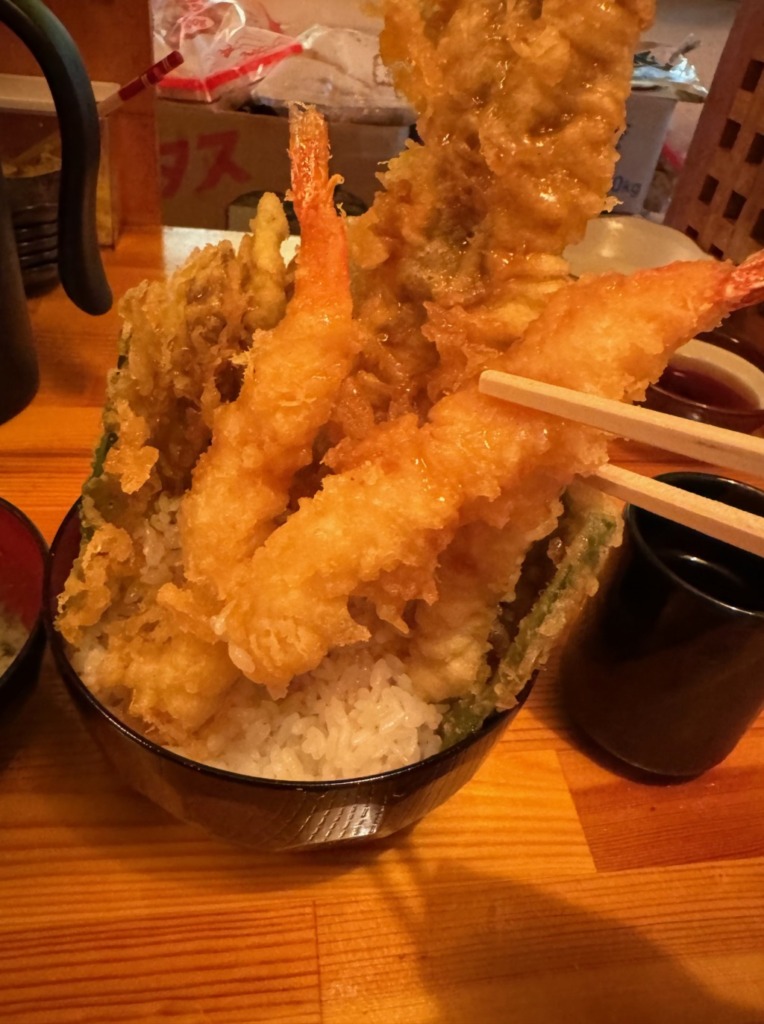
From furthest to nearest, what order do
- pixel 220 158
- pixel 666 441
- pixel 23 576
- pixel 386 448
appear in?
pixel 220 158
pixel 23 576
pixel 386 448
pixel 666 441

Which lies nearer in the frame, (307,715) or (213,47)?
(307,715)

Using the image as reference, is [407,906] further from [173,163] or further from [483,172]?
[173,163]

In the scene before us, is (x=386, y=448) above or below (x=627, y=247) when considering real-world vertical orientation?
above

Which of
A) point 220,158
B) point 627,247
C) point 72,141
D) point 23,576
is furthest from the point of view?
point 220,158

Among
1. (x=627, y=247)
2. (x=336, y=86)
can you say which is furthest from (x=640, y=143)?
(x=627, y=247)

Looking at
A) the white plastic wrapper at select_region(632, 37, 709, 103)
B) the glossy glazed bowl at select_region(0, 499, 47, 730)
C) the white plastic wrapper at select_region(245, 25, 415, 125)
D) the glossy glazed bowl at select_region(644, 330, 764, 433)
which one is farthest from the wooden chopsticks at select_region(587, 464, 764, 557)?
the white plastic wrapper at select_region(632, 37, 709, 103)

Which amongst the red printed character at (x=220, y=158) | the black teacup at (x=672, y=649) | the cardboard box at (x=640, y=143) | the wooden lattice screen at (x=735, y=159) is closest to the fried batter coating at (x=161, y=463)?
the black teacup at (x=672, y=649)

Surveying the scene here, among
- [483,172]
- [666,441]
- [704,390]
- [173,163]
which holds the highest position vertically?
[483,172]

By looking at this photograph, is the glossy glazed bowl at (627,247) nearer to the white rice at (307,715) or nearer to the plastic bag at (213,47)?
the white rice at (307,715)
